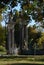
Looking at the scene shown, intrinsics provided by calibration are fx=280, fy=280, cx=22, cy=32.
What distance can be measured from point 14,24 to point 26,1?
38.4 meters

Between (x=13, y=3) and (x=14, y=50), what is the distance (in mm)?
42540

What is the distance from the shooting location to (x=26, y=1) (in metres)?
19.8

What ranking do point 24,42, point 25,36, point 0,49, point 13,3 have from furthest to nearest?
point 0,49, point 25,36, point 24,42, point 13,3

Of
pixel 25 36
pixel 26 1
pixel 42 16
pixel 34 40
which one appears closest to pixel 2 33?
pixel 25 36

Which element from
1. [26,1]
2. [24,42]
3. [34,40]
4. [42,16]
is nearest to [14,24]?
[24,42]

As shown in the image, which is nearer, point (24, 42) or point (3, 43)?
point (24, 42)

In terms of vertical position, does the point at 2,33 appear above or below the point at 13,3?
above

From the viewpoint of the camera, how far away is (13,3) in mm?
18594

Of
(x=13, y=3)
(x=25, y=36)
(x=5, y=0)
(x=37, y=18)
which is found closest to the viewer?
(x=5, y=0)

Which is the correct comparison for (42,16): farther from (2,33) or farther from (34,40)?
(34,40)

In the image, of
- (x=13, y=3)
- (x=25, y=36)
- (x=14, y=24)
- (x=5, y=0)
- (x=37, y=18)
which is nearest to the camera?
(x=5, y=0)

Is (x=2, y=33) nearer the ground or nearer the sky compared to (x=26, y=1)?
nearer the sky

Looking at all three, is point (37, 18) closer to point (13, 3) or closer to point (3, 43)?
point (13, 3)

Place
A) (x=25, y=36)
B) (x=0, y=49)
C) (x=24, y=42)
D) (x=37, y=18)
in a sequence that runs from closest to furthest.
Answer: (x=37, y=18)
(x=24, y=42)
(x=25, y=36)
(x=0, y=49)
